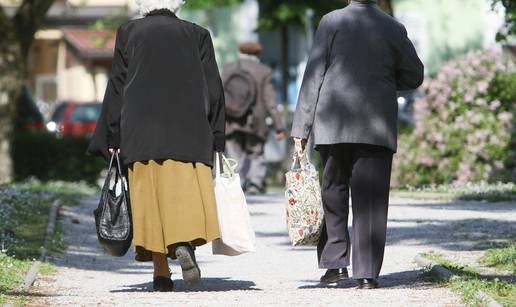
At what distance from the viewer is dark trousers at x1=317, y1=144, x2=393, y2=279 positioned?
9047mm

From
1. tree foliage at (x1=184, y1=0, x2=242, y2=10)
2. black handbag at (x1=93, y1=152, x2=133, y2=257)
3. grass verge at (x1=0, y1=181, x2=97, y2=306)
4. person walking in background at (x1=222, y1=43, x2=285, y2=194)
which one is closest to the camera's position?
black handbag at (x1=93, y1=152, x2=133, y2=257)

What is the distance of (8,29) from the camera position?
77.5 ft

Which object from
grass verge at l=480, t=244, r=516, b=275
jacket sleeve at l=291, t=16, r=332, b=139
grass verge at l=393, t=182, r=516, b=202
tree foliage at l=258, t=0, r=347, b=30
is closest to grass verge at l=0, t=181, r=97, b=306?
jacket sleeve at l=291, t=16, r=332, b=139

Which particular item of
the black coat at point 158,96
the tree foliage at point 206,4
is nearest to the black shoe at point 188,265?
the black coat at point 158,96

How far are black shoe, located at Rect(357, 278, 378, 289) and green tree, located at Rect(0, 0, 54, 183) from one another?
15.0 m

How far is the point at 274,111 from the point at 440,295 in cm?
1015

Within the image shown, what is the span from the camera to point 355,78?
356 inches

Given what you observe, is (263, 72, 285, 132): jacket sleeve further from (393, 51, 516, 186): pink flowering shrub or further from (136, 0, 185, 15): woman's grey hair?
(136, 0, 185, 15): woman's grey hair

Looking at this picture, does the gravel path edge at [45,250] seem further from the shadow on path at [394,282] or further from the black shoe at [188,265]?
the shadow on path at [394,282]

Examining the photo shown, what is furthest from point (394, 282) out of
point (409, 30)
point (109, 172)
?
point (409, 30)

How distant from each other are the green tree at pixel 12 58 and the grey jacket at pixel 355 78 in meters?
14.9

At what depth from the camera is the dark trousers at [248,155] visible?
18562 mm

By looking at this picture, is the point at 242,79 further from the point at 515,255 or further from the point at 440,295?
the point at 440,295

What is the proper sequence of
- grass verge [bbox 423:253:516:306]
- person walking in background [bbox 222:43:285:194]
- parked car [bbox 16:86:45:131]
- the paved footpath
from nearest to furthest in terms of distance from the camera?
grass verge [bbox 423:253:516:306] → the paved footpath → person walking in background [bbox 222:43:285:194] → parked car [bbox 16:86:45:131]
